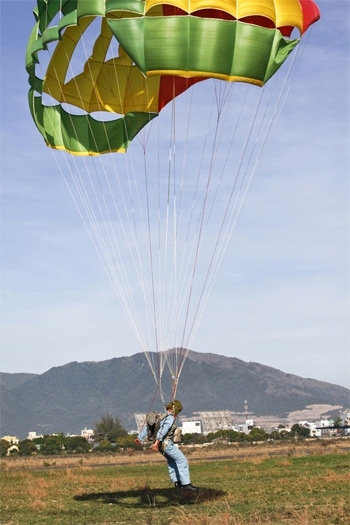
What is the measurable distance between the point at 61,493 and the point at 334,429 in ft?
416

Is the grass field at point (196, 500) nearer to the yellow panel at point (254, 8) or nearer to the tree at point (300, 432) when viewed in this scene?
the yellow panel at point (254, 8)

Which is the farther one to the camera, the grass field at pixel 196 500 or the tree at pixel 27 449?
the tree at pixel 27 449

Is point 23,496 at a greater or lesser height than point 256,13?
lesser

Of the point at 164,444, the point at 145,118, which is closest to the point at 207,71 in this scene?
the point at 145,118

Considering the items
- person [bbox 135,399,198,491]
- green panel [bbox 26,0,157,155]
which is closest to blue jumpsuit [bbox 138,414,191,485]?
person [bbox 135,399,198,491]

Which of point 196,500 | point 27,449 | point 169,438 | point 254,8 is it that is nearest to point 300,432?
point 27,449

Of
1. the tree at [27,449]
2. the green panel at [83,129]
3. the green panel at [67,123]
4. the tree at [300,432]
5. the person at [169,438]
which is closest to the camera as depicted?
the person at [169,438]

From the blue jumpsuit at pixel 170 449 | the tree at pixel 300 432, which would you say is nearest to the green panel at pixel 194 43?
the blue jumpsuit at pixel 170 449

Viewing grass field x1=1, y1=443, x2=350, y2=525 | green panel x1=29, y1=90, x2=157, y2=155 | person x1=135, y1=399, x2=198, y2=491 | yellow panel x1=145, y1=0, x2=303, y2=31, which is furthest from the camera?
→ green panel x1=29, y1=90, x2=157, y2=155

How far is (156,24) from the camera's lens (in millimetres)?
15500

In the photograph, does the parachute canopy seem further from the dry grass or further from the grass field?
the dry grass

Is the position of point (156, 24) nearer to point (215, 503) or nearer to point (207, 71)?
point (207, 71)

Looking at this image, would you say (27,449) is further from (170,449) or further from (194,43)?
(194,43)

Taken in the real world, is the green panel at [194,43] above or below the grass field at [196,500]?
above
